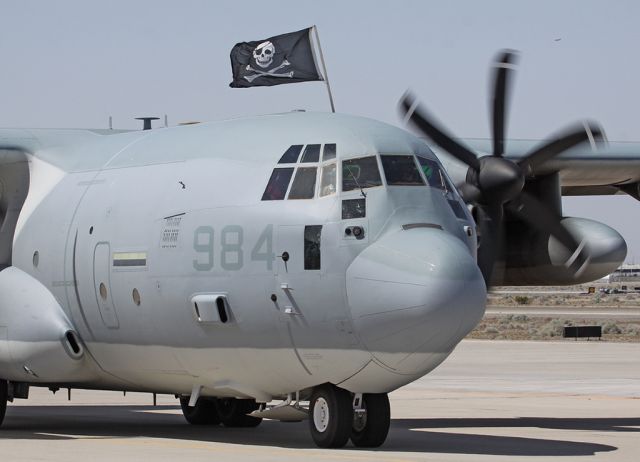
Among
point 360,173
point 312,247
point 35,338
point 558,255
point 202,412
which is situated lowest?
point 202,412

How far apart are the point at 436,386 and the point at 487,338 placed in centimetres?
2874

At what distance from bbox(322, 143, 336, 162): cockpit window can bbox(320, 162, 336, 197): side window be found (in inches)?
3.9

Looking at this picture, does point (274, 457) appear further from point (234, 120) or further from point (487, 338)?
point (487, 338)

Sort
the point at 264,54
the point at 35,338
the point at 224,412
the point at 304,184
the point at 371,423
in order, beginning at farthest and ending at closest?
the point at 264,54
the point at 224,412
the point at 35,338
the point at 371,423
the point at 304,184

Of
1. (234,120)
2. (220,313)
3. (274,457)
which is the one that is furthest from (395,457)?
(234,120)

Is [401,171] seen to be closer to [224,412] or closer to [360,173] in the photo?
[360,173]

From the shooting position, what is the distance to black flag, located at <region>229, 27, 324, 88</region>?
65.1 feet

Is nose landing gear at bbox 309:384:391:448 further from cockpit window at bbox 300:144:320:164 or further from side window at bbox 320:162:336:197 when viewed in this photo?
cockpit window at bbox 300:144:320:164

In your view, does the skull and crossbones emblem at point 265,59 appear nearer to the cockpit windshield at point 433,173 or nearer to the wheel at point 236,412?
the cockpit windshield at point 433,173

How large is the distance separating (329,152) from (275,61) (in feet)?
15.8

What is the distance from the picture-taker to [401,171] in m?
15.8

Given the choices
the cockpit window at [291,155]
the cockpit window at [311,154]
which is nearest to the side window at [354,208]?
the cockpit window at [311,154]

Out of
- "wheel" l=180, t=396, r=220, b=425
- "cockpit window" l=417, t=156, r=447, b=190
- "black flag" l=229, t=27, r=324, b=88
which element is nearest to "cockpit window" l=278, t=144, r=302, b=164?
"cockpit window" l=417, t=156, r=447, b=190

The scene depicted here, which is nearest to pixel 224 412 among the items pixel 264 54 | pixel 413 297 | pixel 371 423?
pixel 371 423
